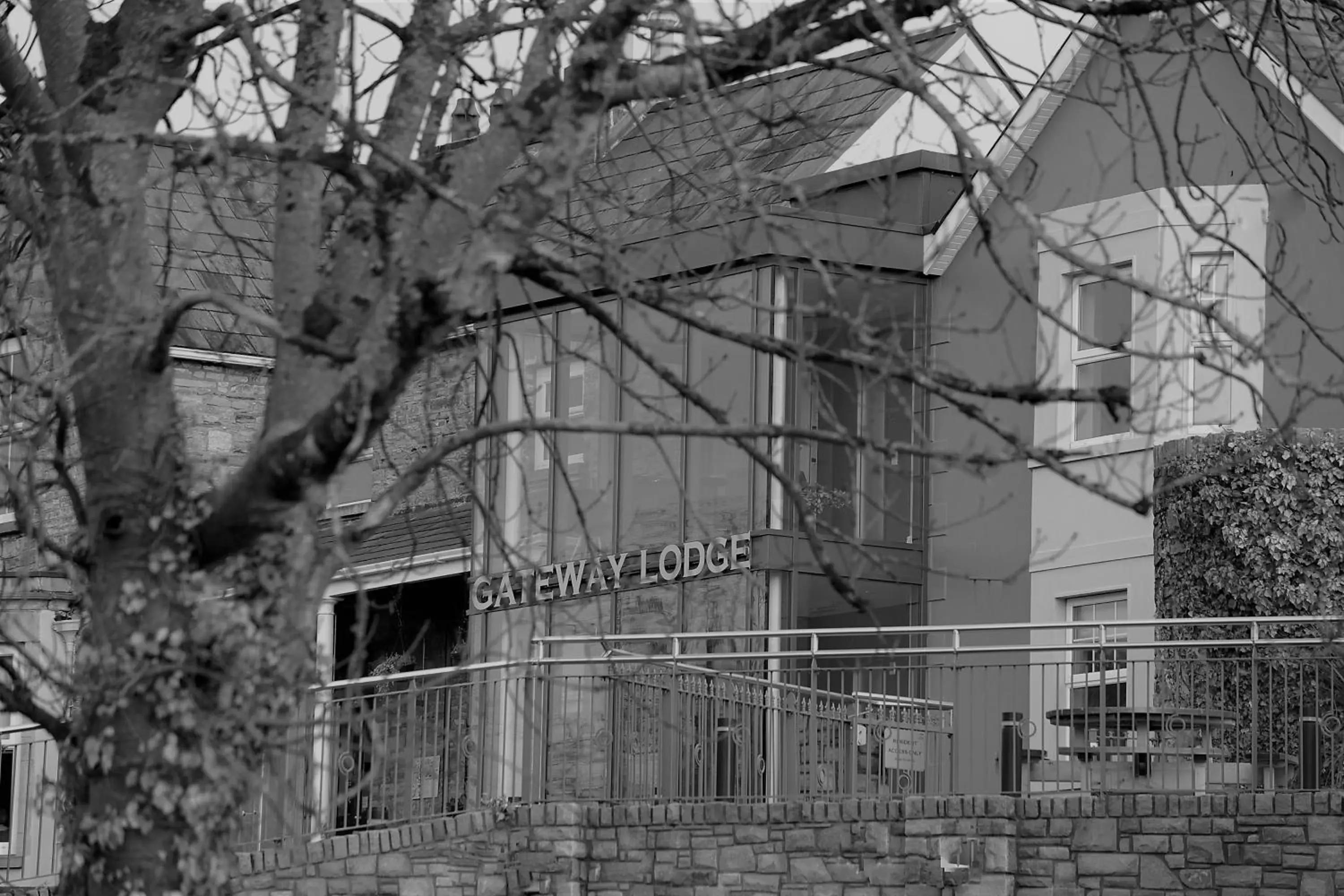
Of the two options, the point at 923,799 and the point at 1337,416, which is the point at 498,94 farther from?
the point at 1337,416

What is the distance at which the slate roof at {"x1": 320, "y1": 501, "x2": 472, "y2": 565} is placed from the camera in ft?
75.9

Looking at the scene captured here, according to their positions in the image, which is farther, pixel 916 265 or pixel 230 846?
pixel 916 265

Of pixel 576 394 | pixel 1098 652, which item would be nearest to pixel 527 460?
pixel 576 394

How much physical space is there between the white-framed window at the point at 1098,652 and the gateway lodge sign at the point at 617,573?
2.99m

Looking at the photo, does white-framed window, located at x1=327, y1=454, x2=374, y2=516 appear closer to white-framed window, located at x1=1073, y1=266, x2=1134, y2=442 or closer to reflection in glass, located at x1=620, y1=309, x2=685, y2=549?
reflection in glass, located at x1=620, y1=309, x2=685, y2=549

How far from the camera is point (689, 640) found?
19.5 metres

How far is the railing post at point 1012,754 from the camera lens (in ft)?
45.6

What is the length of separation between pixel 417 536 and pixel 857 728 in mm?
9752

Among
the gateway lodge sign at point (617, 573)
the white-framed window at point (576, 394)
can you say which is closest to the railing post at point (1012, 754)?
the gateway lodge sign at point (617, 573)

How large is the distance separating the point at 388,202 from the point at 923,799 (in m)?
7.50

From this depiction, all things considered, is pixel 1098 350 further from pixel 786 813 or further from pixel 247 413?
pixel 247 413

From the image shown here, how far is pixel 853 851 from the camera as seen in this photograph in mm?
13562

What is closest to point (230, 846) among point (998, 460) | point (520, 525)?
point (998, 460)

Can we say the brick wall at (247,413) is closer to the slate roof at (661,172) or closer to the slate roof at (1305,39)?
the slate roof at (661,172)
